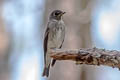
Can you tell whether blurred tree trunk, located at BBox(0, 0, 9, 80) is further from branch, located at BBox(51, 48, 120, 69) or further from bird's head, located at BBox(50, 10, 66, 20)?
branch, located at BBox(51, 48, 120, 69)

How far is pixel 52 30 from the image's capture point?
14.9ft

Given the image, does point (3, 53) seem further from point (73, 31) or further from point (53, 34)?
point (73, 31)

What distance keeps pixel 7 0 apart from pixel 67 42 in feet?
7.90

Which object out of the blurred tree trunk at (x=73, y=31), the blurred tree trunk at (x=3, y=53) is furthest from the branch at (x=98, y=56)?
the blurred tree trunk at (x=3, y=53)

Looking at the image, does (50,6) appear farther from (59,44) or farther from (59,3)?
(59,44)

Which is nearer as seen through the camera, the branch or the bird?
the branch

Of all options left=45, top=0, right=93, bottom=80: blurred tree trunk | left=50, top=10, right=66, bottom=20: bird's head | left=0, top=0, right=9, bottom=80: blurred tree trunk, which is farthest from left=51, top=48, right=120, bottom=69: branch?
left=0, top=0, right=9, bottom=80: blurred tree trunk

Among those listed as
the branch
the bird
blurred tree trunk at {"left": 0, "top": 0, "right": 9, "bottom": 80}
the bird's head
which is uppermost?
the bird's head

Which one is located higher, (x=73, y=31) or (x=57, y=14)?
(x=57, y=14)

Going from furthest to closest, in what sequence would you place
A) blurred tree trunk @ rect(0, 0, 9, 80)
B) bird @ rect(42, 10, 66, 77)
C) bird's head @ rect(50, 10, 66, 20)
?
1. blurred tree trunk @ rect(0, 0, 9, 80)
2. bird @ rect(42, 10, 66, 77)
3. bird's head @ rect(50, 10, 66, 20)

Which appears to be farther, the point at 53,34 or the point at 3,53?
the point at 3,53

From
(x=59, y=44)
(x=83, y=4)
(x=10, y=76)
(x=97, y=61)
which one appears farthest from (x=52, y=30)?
(x=97, y=61)

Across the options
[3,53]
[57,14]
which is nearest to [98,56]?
[57,14]

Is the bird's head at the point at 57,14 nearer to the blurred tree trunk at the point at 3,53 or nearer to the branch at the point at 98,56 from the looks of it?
the blurred tree trunk at the point at 3,53
